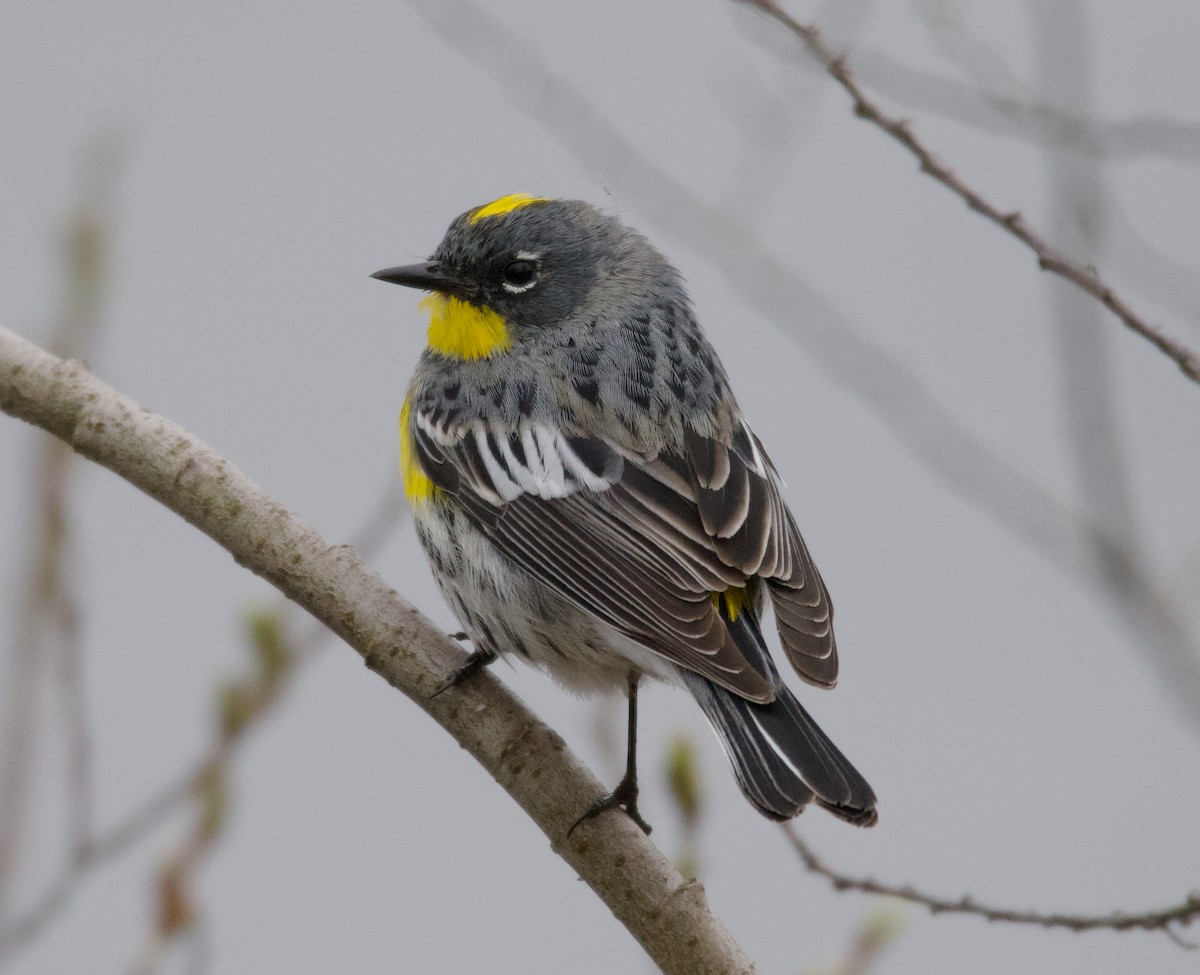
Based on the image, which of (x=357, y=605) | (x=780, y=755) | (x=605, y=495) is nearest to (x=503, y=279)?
(x=605, y=495)

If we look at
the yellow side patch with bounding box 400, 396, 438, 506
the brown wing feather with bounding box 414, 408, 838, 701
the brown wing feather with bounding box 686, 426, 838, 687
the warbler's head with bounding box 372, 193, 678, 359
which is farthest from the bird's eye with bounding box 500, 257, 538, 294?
the brown wing feather with bounding box 686, 426, 838, 687

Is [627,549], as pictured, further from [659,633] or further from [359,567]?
[359,567]

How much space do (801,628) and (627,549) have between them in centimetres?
51

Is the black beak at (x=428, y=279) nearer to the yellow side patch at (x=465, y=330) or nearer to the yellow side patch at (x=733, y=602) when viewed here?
the yellow side patch at (x=465, y=330)

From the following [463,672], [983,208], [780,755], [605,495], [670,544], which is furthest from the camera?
[605,495]

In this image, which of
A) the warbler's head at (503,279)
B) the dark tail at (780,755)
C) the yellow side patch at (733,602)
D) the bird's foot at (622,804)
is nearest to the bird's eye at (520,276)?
the warbler's head at (503,279)

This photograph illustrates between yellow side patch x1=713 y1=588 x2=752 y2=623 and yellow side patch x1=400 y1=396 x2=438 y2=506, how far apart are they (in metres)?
0.95

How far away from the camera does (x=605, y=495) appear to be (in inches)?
158

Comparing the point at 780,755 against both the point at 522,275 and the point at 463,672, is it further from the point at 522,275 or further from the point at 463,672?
Answer: the point at 522,275

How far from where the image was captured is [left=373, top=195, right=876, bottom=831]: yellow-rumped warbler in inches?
138

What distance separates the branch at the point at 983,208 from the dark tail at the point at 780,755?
1126 millimetres

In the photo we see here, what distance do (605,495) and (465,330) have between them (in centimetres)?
89

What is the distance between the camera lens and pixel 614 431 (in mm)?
4172

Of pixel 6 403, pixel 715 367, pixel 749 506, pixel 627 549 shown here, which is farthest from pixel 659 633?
pixel 6 403
